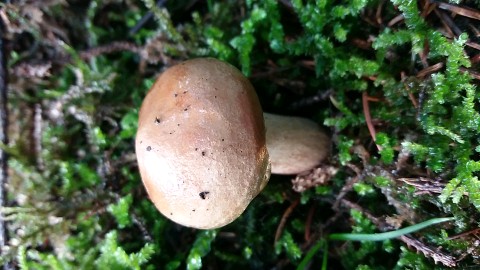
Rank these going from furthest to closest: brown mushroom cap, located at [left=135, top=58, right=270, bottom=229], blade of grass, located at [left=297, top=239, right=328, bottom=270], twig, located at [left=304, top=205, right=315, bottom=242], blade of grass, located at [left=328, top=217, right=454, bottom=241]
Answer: twig, located at [left=304, top=205, right=315, bottom=242] < blade of grass, located at [left=297, top=239, right=328, bottom=270] < blade of grass, located at [left=328, top=217, right=454, bottom=241] < brown mushroom cap, located at [left=135, top=58, right=270, bottom=229]

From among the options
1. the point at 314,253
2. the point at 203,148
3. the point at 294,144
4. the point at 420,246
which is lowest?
the point at 314,253

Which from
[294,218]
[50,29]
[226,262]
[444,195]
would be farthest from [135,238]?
[444,195]

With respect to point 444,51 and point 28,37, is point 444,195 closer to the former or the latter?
point 444,51

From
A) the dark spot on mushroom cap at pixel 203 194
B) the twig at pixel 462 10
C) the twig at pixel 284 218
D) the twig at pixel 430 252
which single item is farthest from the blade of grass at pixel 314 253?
the twig at pixel 462 10

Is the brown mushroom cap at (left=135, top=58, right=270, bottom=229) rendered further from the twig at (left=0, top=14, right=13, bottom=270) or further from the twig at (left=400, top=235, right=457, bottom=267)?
the twig at (left=0, top=14, right=13, bottom=270)

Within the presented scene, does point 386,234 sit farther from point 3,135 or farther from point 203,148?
point 3,135

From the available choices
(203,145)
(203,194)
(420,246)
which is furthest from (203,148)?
(420,246)

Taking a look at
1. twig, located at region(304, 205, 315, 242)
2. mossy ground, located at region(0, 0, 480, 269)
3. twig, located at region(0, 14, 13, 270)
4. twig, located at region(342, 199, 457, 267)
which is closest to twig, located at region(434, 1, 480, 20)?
mossy ground, located at region(0, 0, 480, 269)

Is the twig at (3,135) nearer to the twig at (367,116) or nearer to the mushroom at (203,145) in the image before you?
the mushroom at (203,145)
